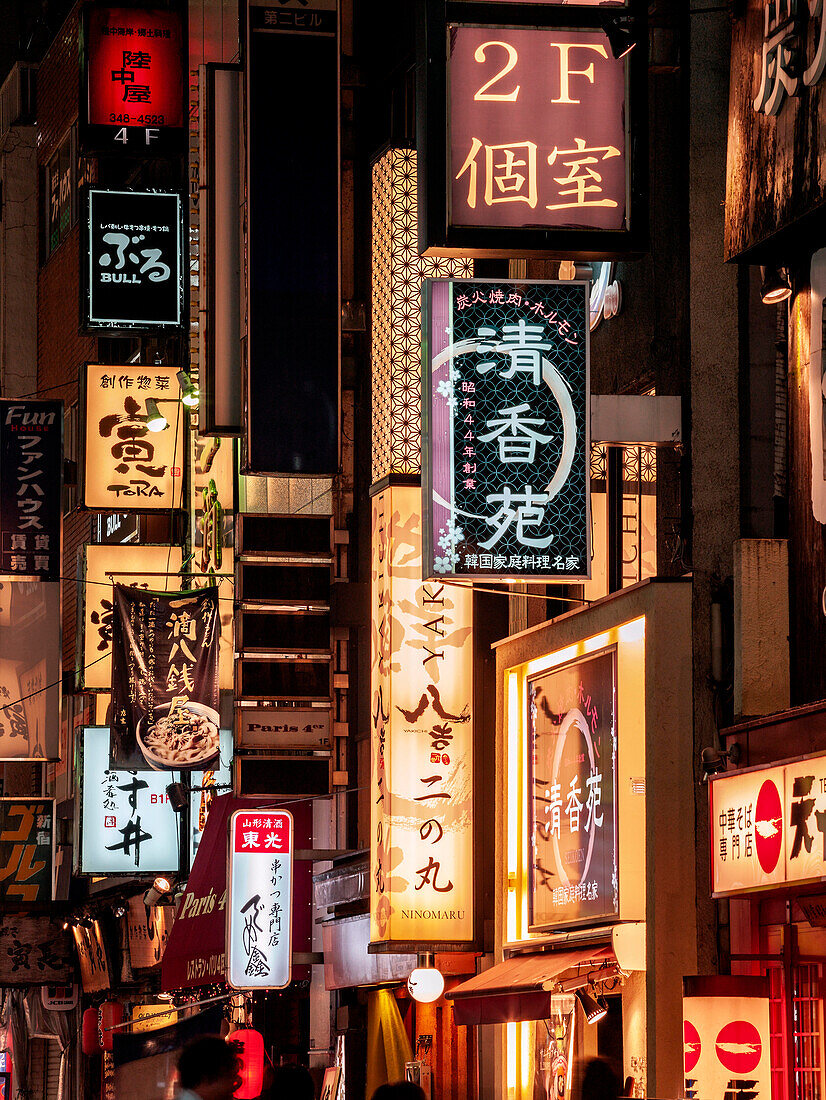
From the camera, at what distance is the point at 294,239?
20375mm

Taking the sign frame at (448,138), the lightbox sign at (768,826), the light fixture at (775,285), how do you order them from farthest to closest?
the sign frame at (448,138), the light fixture at (775,285), the lightbox sign at (768,826)

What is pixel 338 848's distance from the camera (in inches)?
1020

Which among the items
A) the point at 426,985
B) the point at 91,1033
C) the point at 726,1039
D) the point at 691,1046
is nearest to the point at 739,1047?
the point at 726,1039

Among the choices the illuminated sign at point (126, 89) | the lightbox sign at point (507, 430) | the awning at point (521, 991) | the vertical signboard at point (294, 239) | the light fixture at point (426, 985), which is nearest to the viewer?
the lightbox sign at point (507, 430)

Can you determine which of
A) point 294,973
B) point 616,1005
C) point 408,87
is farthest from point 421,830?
point 408,87

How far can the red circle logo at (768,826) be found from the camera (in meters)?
11.5


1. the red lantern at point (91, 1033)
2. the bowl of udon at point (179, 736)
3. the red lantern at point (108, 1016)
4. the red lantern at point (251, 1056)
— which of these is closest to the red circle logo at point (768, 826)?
the red lantern at point (251, 1056)

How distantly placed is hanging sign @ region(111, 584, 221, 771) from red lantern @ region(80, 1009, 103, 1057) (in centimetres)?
1315

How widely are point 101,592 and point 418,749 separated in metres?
11.1

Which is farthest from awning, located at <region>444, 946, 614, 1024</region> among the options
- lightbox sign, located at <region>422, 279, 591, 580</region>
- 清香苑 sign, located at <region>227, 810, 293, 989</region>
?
清香苑 sign, located at <region>227, 810, 293, 989</region>

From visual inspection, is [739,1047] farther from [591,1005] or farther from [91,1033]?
[91,1033]

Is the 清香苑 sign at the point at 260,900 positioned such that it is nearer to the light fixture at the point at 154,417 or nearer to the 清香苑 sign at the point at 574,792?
the light fixture at the point at 154,417

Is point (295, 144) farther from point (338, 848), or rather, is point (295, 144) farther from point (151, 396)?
point (338, 848)

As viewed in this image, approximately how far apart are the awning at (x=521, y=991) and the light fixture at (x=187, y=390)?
12881 mm
